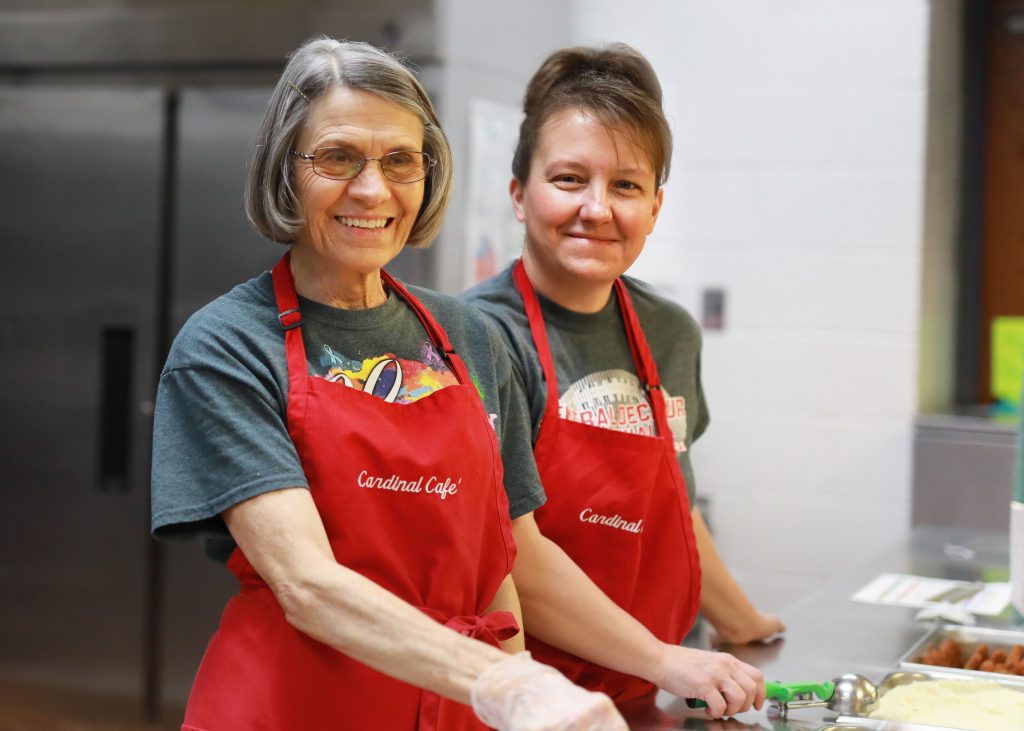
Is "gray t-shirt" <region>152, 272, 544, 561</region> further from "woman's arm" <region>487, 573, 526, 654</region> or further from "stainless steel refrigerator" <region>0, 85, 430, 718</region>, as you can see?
"stainless steel refrigerator" <region>0, 85, 430, 718</region>

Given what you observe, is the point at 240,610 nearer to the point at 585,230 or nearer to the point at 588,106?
the point at 585,230

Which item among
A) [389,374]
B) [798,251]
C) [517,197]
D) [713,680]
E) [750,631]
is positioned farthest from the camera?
[798,251]

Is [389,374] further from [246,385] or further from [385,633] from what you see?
[385,633]

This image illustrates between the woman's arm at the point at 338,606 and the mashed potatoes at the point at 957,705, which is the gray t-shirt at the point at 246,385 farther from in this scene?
the mashed potatoes at the point at 957,705

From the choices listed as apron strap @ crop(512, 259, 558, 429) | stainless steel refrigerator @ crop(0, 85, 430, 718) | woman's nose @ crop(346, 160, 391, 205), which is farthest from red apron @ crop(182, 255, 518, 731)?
stainless steel refrigerator @ crop(0, 85, 430, 718)

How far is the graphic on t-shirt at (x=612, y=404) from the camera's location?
1.57m

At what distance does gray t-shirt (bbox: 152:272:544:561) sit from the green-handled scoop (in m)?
0.41

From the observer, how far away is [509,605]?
4.54 feet

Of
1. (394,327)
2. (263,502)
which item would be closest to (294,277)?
(394,327)

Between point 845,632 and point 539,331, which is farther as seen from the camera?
point 845,632

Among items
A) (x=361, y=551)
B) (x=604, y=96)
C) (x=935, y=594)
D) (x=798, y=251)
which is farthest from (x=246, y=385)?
(x=798, y=251)

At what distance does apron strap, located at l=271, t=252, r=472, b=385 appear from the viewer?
1243 millimetres

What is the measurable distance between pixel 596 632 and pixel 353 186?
59cm

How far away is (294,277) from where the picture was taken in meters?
1.32
